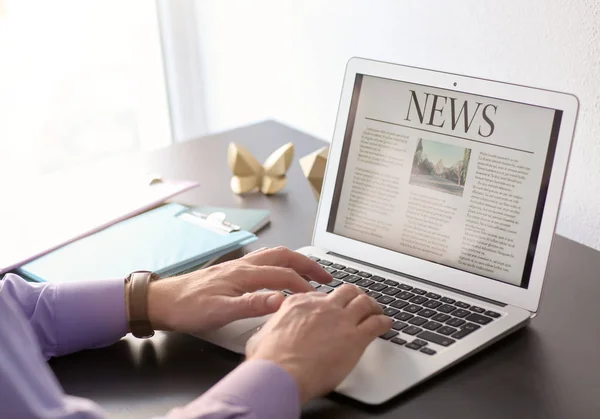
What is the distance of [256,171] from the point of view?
1440 mm

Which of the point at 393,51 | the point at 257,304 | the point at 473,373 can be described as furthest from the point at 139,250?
the point at 393,51

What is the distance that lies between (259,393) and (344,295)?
0.19m

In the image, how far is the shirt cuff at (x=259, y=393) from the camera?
2.48 feet

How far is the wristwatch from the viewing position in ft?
3.23

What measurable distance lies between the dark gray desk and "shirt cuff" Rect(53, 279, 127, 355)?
17 mm

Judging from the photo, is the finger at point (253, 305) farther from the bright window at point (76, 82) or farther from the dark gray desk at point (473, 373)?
the bright window at point (76, 82)

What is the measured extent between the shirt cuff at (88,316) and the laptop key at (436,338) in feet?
1.18

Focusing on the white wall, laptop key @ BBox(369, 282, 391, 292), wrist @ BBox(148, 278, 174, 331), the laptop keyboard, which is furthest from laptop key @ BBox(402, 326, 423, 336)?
the white wall

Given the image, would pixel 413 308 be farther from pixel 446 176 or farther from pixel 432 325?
pixel 446 176

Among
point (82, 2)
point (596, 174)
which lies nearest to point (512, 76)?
point (596, 174)

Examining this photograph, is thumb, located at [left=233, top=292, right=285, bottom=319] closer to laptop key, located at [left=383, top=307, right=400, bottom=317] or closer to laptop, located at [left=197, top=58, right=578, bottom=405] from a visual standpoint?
laptop, located at [left=197, top=58, right=578, bottom=405]

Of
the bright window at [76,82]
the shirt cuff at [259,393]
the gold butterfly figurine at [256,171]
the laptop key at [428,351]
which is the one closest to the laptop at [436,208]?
the laptop key at [428,351]

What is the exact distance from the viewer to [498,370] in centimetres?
90

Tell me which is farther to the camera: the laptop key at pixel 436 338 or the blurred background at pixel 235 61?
the blurred background at pixel 235 61
